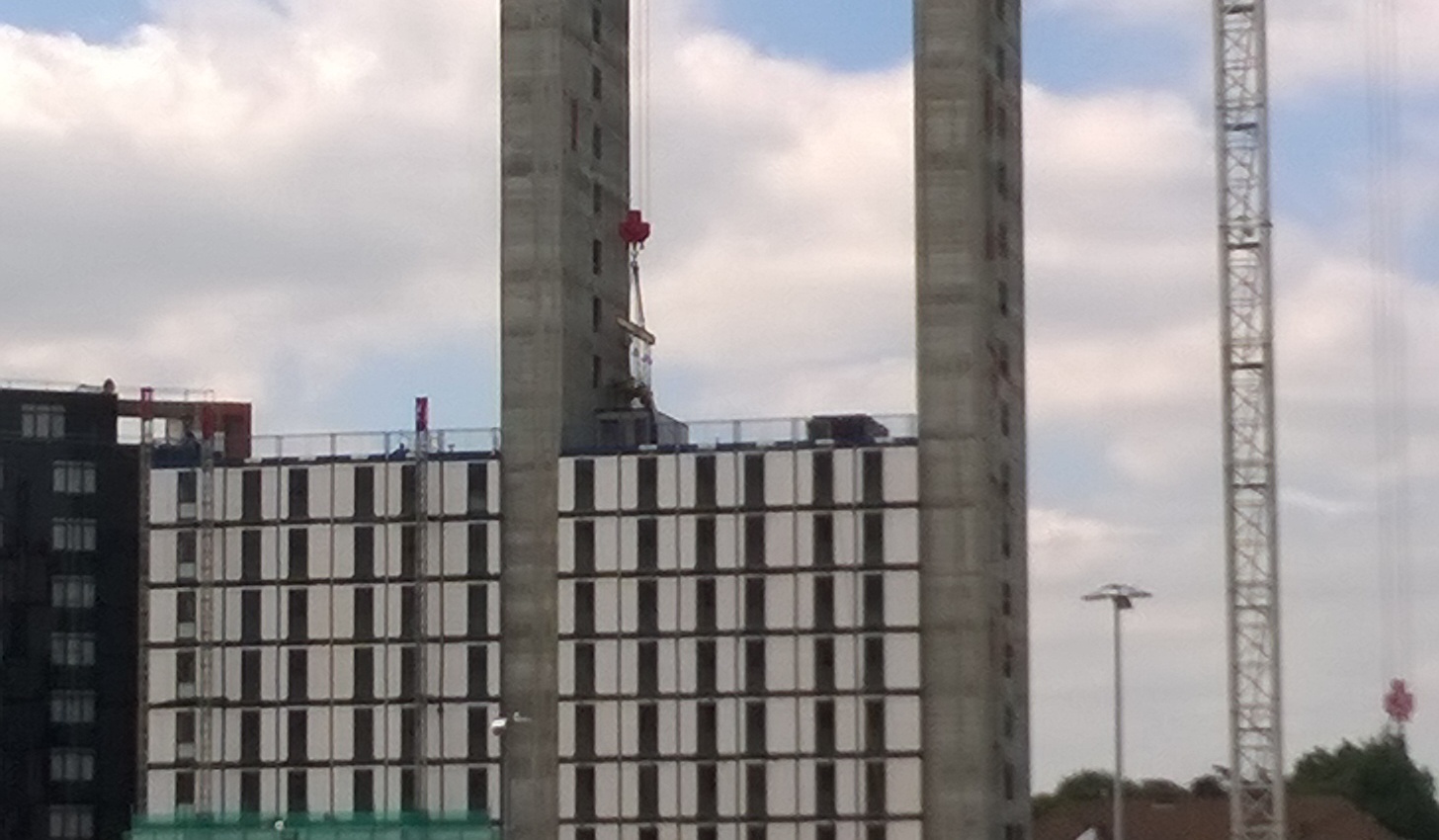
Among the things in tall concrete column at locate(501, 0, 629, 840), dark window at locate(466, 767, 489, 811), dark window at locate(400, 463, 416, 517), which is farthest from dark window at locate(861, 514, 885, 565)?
dark window at locate(400, 463, 416, 517)

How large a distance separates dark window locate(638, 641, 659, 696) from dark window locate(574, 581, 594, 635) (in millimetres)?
3328

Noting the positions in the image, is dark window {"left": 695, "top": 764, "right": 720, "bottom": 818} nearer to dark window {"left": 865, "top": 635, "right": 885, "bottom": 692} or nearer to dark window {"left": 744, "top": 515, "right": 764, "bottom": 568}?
dark window {"left": 865, "top": 635, "right": 885, "bottom": 692}

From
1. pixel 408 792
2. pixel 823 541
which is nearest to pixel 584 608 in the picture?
pixel 823 541

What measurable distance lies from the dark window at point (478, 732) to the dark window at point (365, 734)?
5869 millimetres

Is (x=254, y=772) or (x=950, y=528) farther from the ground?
(x=950, y=528)

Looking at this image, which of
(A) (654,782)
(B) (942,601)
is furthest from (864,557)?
(A) (654,782)

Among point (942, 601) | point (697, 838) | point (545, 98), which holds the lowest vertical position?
point (697, 838)

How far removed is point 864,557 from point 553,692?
785 inches

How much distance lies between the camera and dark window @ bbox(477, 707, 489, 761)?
195 metres

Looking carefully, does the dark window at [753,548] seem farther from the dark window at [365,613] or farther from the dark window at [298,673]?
the dark window at [298,673]

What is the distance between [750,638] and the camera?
191m

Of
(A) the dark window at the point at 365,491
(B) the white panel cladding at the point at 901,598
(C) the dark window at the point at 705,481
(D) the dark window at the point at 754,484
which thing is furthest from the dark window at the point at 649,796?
(A) the dark window at the point at 365,491

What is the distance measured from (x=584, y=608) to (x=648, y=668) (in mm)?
5172

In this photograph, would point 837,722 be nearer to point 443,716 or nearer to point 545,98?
point 443,716
